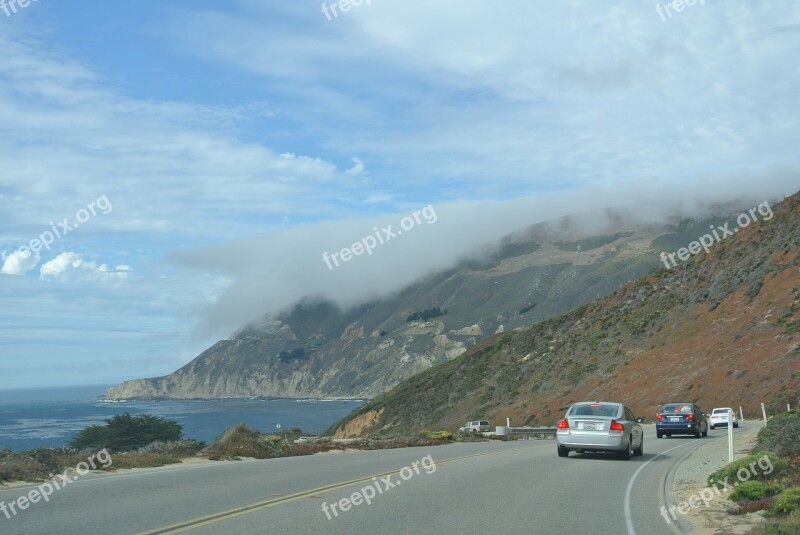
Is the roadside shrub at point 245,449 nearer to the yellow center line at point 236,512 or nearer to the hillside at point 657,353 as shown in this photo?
the yellow center line at point 236,512

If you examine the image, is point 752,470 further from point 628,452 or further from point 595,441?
point 628,452

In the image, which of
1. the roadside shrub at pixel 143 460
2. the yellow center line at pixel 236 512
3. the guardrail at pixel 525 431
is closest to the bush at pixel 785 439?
the yellow center line at pixel 236 512

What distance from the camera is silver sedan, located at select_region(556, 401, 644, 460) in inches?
772

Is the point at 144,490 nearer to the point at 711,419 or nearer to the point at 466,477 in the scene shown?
the point at 466,477

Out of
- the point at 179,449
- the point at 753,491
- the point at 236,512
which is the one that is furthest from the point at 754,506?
the point at 179,449

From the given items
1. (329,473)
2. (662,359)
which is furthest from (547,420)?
(329,473)

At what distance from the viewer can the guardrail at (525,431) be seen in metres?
36.8

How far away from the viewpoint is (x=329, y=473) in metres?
16.2

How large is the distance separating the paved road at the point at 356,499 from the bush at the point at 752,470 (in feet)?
3.42

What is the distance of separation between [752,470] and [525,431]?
25.1 metres

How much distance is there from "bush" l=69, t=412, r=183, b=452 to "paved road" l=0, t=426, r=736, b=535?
24.1 m

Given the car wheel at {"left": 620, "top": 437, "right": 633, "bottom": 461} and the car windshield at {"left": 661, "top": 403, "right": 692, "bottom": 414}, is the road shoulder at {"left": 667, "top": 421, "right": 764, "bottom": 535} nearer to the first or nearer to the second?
the car wheel at {"left": 620, "top": 437, "right": 633, "bottom": 461}

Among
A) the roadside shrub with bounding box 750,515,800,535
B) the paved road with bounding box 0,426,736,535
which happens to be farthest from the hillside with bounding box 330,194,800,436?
the roadside shrub with bounding box 750,515,800,535

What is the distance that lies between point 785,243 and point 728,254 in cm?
787
